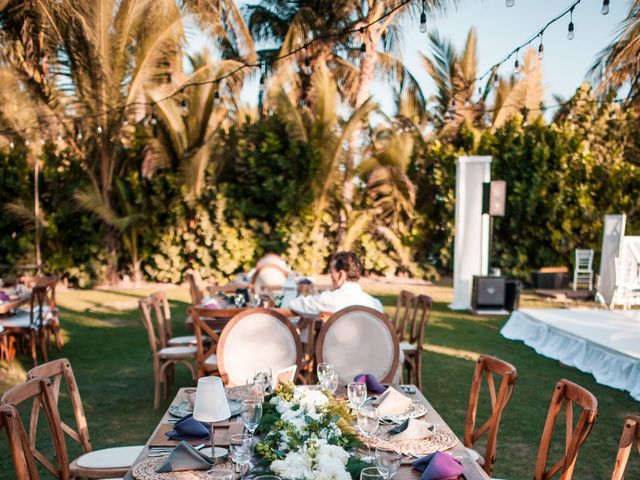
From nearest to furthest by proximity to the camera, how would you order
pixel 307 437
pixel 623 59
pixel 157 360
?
pixel 307 437
pixel 157 360
pixel 623 59

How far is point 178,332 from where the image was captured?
28.6 ft

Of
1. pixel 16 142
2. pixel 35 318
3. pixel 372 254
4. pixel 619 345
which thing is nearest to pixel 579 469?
pixel 619 345

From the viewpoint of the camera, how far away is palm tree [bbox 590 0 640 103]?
1280cm

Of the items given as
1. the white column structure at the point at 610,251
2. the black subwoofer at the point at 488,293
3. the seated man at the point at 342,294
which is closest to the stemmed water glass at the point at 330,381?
the seated man at the point at 342,294

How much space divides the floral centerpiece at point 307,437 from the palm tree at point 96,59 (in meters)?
10.8

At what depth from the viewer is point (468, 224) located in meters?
10.9

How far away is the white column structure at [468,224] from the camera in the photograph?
1084cm

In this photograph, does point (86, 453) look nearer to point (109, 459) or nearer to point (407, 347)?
point (109, 459)

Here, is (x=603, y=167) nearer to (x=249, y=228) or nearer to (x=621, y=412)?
(x=249, y=228)

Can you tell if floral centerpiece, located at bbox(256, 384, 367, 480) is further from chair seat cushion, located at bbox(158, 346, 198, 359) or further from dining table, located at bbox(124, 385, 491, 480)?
chair seat cushion, located at bbox(158, 346, 198, 359)

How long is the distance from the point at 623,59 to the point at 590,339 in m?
9.83

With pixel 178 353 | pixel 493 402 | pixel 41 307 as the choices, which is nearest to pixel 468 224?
pixel 178 353

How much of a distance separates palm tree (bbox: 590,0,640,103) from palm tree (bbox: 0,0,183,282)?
31.8ft

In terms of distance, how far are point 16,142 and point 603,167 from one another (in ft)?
45.5
